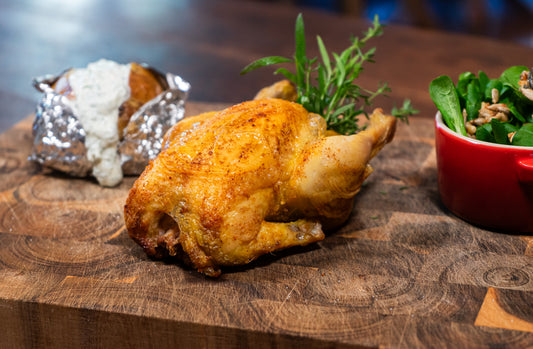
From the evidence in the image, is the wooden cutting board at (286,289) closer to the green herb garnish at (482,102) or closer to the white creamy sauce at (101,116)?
the white creamy sauce at (101,116)

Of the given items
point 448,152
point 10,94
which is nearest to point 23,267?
point 448,152

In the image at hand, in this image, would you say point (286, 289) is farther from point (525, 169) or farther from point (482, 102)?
point (482, 102)

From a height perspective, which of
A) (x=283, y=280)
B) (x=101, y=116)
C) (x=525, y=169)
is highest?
(x=525, y=169)

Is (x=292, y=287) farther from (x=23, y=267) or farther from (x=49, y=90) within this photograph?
(x=49, y=90)

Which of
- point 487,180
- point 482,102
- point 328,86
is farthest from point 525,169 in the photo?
point 328,86

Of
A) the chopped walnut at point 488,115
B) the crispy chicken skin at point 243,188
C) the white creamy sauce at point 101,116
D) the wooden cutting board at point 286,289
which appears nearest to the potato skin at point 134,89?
the white creamy sauce at point 101,116

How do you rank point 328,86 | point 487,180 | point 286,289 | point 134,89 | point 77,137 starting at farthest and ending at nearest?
point 134,89 < point 77,137 < point 328,86 < point 487,180 < point 286,289
